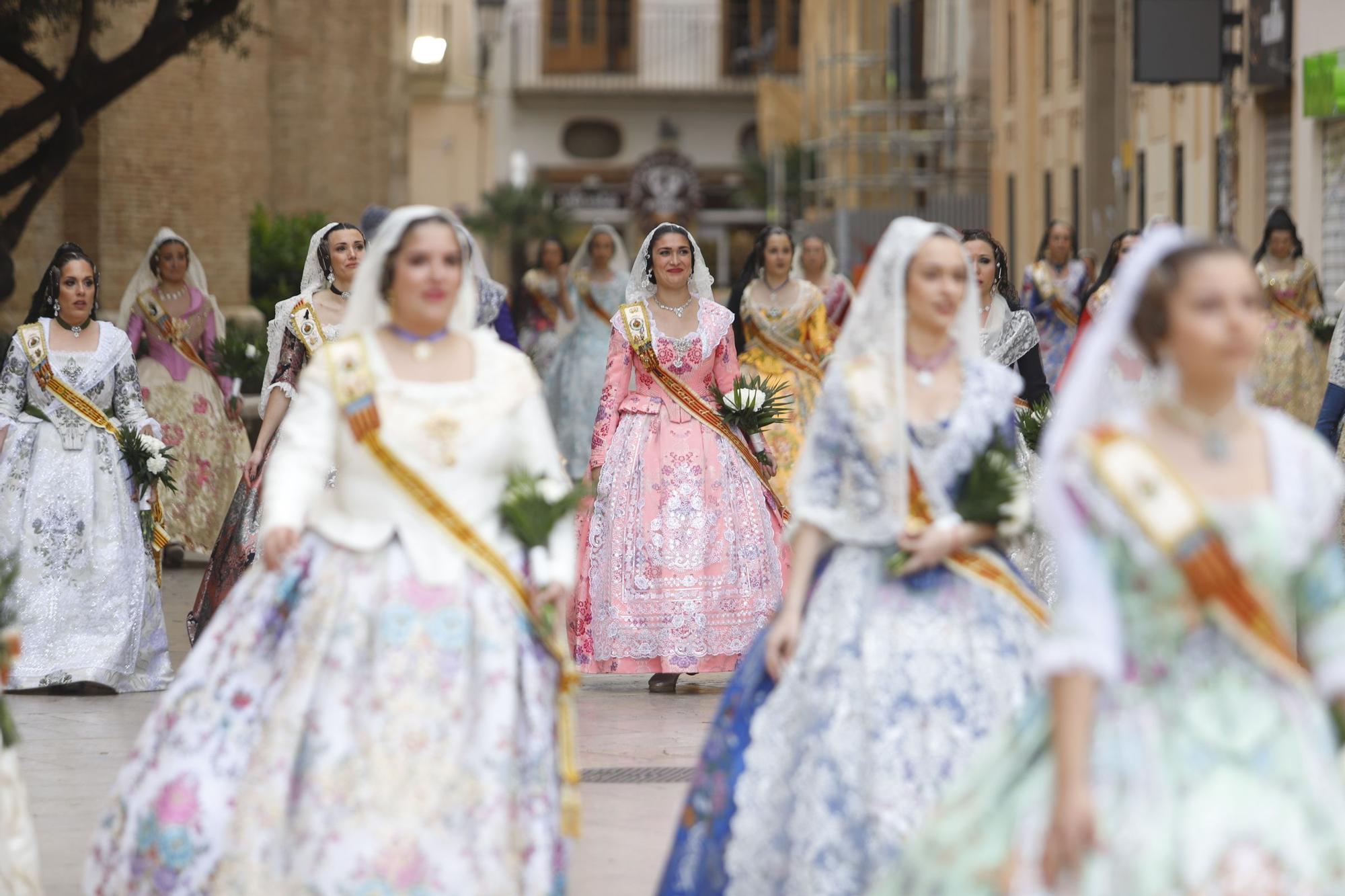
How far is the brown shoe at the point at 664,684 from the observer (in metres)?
10.6

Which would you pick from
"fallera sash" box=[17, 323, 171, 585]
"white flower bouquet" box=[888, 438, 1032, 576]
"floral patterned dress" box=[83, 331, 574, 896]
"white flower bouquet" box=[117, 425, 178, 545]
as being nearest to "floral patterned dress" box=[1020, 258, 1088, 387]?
"white flower bouquet" box=[117, 425, 178, 545]

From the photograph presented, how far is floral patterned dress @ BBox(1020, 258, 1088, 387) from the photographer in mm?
17094

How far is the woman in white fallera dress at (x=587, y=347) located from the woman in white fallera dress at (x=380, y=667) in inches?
486

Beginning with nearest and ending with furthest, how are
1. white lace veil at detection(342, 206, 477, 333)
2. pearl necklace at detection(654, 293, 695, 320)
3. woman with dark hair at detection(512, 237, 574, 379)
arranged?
1. white lace veil at detection(342, 206, 477, 333)
2. pearl necklace at detection(654, 293, 695, 320)
3. woman with dark hair at detection(512, 237, 574, 379)

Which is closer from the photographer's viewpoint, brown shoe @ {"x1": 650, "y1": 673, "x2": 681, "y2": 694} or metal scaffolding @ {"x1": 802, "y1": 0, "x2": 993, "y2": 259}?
brown shoe @ {"x1": 650, "y1": 673, "x2": 681, "y2": 694}

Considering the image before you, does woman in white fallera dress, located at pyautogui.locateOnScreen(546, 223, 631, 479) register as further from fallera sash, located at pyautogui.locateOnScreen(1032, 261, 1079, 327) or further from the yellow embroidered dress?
the yellow embroidered dress

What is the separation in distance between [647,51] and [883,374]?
5731 cm

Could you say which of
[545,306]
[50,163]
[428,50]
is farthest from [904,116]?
[50,163]

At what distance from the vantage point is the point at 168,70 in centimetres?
2206

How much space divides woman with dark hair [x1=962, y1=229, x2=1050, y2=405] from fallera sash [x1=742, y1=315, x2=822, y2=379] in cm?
294

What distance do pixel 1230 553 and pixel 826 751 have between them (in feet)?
4.68

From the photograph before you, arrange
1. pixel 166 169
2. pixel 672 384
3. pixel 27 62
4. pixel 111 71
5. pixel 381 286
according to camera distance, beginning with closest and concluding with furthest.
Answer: pixel 381 286 < pixel 672 384 < pixel 27 62 < pixel 111 71 < pixel 166 169

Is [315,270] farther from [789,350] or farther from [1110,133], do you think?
[1110,133]

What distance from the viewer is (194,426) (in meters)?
15.0
